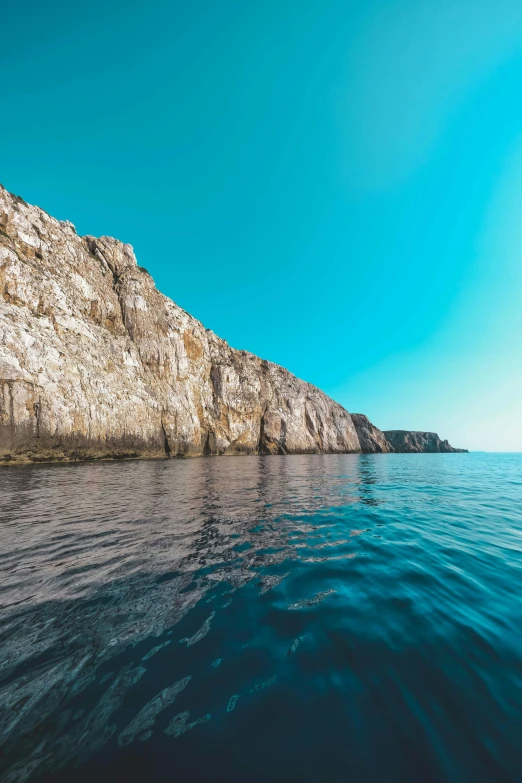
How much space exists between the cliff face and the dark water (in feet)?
81.7

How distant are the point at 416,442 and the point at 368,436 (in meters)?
45.7

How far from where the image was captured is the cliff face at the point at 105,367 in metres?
27.4

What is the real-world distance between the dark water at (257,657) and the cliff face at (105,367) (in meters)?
24.9

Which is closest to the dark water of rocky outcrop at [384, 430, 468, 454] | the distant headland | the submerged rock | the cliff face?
the submerged rock

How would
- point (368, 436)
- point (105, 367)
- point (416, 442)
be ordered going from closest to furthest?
point (105, 367) → point (368, 436) → point (416, 442)

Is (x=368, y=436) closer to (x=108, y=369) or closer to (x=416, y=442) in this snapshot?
(x=416, y=442)

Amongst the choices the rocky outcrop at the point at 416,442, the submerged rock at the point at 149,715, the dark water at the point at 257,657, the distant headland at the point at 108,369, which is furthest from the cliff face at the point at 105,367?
the rocky outcrop at the point at 416,442

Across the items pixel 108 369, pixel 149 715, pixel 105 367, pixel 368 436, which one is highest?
pixel 105 367

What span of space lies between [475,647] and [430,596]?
1.22 meters

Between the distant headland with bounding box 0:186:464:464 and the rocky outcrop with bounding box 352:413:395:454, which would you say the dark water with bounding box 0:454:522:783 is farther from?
the rocky outcrop with bounding box 352:413:395:454

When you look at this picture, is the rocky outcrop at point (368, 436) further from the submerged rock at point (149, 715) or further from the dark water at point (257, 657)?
the submerged rock at point (149, 715)

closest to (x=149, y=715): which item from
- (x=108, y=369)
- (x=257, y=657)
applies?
(x=257, y=657)

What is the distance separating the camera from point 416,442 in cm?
12344

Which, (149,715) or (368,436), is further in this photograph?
(368,436)
